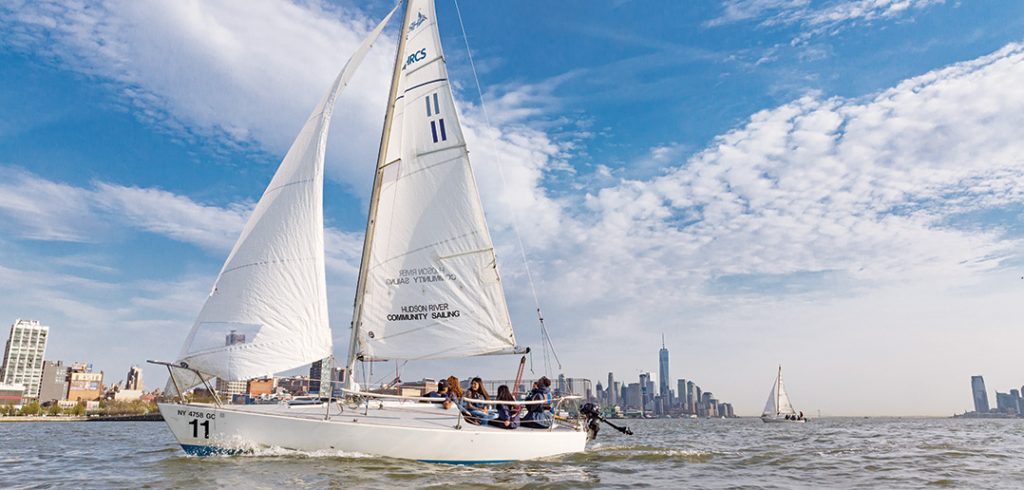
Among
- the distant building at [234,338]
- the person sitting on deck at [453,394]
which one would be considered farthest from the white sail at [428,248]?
→ the distant building at [234,338]

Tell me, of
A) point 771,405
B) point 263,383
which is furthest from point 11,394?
point 771,405

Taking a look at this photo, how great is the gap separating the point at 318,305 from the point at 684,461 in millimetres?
12230

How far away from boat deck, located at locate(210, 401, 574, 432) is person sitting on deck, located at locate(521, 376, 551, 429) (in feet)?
3.06

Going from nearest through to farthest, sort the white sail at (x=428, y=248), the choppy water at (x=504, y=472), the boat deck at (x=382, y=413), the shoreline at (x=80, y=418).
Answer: the choppy water at (x=504, y=472), the boat deck at (x=382, y=413), the white sail at (x=428, y=248), the shoreline at (x=80, y=418)

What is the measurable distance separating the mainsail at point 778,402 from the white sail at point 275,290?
101212 mm

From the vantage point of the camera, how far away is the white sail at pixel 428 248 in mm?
17859

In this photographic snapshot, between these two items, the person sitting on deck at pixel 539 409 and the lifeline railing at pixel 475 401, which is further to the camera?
the person sitting on deck at pixel 539 409

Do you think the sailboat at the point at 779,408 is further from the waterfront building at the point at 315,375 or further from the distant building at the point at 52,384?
the distant building at the point at 52,384

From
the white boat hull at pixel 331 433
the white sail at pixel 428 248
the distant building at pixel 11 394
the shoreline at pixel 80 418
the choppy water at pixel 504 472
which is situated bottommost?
the shoreline at pixel 80 418

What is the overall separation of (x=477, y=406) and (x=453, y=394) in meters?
1.17

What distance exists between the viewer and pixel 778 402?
102 meters

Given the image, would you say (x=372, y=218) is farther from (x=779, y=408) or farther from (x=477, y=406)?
(x=779, y=408)

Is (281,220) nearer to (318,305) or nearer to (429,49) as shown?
(318,305)

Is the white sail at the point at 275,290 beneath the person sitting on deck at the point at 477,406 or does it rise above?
above
